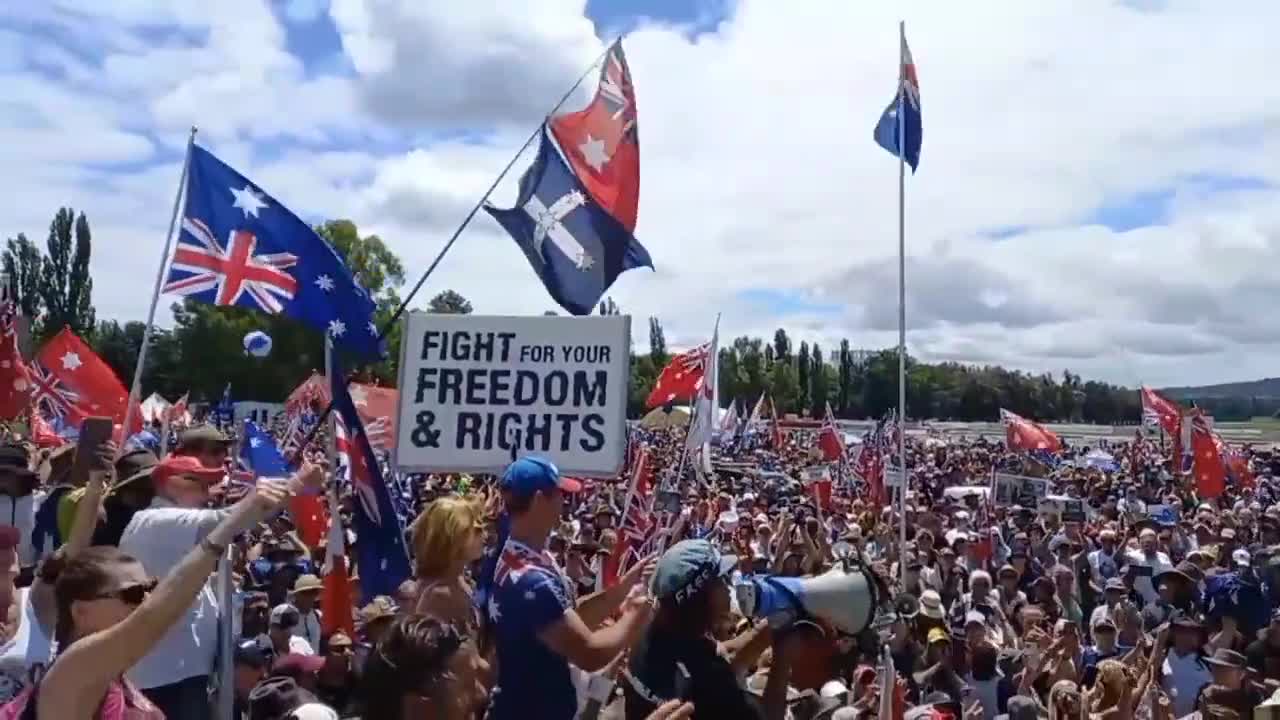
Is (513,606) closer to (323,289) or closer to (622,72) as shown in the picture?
Answer: (323,289)

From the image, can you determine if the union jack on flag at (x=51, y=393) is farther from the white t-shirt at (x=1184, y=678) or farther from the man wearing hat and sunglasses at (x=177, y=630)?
the white t-shirt at (x=1184, y=678)

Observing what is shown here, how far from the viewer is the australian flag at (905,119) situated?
41.4 ft

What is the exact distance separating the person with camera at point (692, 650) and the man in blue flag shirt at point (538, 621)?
0.32ft

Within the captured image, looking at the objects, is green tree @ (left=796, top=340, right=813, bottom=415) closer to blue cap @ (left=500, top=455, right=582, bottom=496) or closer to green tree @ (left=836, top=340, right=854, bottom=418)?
green tree @ (left=836, top=340, right=854, bottom=418)

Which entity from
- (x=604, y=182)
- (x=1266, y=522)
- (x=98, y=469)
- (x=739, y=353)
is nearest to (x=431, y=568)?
(x=98, y=469)

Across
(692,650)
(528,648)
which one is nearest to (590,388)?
(528,648)

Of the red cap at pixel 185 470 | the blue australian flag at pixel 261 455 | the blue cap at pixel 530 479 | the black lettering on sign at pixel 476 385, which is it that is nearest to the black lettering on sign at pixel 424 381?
the black lettering on sign at pixel 476 385

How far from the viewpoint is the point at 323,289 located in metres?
6.99

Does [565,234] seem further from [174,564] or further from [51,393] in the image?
[51,393]

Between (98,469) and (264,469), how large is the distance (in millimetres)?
6853

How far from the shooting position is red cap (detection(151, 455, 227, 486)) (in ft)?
13.6

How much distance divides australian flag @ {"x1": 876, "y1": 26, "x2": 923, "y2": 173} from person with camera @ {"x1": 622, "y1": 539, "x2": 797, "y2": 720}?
9770mm

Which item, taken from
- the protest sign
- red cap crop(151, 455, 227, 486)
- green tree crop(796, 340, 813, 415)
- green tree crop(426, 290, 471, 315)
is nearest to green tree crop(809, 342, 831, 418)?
green tree crop(796, 340, 813, 415)

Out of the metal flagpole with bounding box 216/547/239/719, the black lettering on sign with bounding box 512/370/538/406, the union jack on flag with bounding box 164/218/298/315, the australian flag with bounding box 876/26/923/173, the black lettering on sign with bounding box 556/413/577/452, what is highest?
the australian flag with bounding box 876/26/923/173
